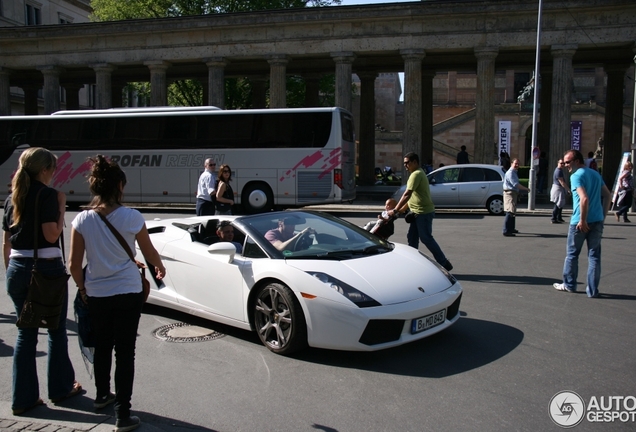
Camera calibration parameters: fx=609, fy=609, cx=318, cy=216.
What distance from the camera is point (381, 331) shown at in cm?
522

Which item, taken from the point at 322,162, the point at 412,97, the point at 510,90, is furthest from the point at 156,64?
the point at 510,90

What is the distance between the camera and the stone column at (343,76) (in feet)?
90.6

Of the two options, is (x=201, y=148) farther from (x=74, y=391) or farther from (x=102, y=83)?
(x=74, y=391)

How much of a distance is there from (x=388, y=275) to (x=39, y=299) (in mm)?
2976

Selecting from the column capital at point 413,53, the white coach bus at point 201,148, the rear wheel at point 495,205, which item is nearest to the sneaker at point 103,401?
the white coach bus at point 201,148

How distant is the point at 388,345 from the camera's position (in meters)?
5.24

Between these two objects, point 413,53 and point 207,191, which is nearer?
point 207,191

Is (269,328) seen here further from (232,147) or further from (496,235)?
(232,147)

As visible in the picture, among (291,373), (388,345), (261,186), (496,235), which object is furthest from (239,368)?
(261,186)

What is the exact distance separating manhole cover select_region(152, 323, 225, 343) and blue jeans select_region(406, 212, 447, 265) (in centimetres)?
382

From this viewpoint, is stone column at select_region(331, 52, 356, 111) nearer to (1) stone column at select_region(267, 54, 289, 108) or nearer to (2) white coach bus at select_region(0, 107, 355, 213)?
(1) stone column at select_region(267, 54, 289, 108)

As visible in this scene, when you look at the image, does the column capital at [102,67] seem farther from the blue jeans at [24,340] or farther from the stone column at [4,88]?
the blue jeans at [24,340]

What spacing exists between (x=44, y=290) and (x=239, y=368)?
181 centimetres

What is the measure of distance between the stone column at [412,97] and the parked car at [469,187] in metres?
6.72
